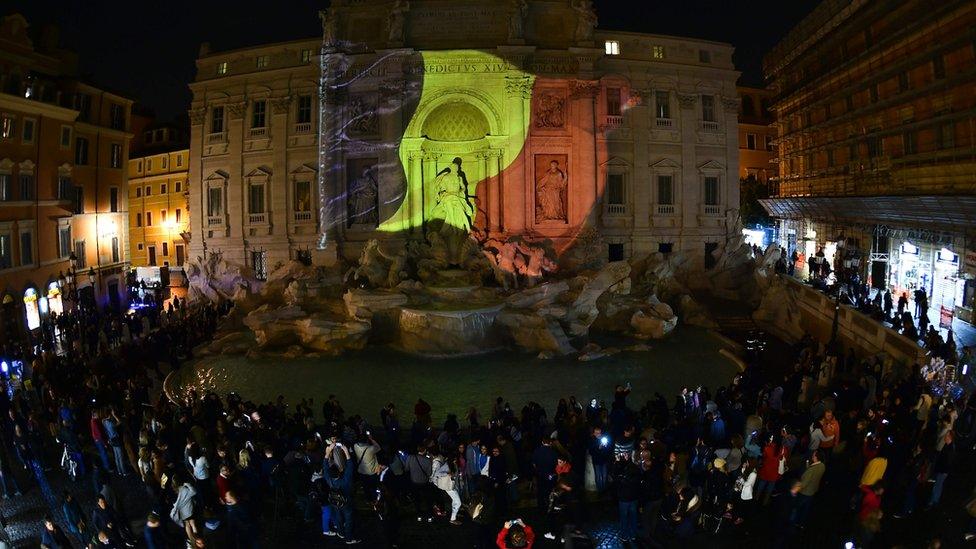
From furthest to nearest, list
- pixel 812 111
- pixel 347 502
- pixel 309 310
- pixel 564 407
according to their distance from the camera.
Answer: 1. pixel 812 111
2. pixel 309 310
3. pixel 564 407
4. pixel 347 502

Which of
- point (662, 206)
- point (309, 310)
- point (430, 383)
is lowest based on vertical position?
point (430, 383)

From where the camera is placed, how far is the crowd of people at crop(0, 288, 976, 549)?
835 centimetres

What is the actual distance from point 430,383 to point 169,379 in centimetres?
736

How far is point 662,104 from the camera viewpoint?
30.1 m

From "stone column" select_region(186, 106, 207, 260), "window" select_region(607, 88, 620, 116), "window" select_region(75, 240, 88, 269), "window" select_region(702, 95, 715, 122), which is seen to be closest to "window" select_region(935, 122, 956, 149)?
"window" select_region(702, 95, 715, 122)

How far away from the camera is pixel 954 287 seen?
66.8 ft

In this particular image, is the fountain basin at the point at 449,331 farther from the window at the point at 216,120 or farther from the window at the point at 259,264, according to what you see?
the window at the point at 216,120

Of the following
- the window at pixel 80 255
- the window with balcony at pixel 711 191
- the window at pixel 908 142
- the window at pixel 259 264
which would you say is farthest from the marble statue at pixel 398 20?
the window at pixel 908 142

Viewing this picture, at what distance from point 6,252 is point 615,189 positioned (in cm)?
2488

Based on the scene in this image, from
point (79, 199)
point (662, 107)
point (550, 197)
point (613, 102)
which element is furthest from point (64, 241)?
point (662, 107)

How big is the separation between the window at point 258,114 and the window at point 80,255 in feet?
30.4

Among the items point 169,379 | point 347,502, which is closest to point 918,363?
point 347,502

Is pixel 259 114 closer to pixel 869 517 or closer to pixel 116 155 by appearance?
pixel 116 155

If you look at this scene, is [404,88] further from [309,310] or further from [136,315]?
[136,315]
